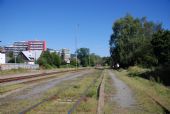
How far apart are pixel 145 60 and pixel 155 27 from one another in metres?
36.2

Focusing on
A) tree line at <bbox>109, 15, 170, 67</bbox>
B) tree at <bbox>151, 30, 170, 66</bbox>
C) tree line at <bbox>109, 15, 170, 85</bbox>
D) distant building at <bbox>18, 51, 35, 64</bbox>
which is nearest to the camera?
tree at <bbox>151, 30, 170, 66</bbox>

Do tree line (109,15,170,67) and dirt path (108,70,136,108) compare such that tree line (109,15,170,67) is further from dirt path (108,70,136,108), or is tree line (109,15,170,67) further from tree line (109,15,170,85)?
dirt path (108,70,136,108)

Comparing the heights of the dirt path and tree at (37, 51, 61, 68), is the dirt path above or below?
below

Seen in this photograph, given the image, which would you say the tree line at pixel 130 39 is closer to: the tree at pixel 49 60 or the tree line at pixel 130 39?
the tree line at pixel 130 39

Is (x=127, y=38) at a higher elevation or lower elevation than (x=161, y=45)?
higher

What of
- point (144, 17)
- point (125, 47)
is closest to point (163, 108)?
point (125, 47)

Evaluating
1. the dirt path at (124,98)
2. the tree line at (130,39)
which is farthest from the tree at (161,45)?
the dirt path at (124,98)

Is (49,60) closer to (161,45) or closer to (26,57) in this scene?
(26,57)

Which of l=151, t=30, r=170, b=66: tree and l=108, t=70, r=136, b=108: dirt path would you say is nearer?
l=108, t=70, r=136, b=108: dirt path

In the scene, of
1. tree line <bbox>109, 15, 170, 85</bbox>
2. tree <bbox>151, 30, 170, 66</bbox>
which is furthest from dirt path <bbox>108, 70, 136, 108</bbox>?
tree line <bbox>109, 15, 170, 85</bbox>

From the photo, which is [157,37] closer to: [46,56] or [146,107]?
[146,107]

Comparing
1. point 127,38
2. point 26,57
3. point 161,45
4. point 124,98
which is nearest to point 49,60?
point 26,57

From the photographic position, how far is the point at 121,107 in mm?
12125

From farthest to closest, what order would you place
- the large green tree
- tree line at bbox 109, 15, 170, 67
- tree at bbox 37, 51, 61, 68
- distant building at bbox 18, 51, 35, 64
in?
distant building at bbox 18, 51, 35, 64, tree at bbox 37, 51, 61, 68, the large green tree, tree line at bbox 109, 15, 170, 67
